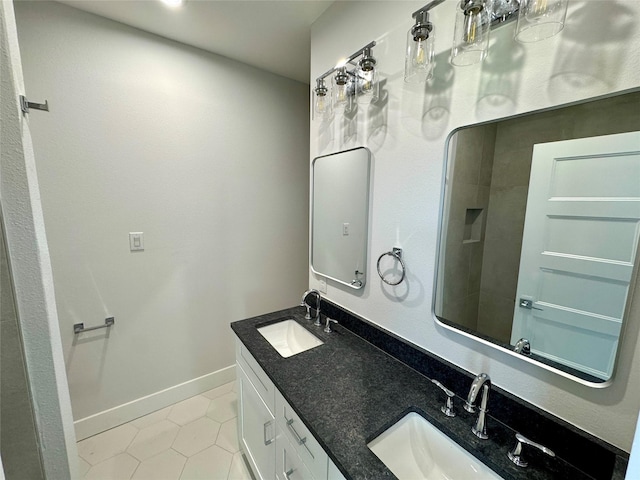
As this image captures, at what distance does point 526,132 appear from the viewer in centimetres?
79

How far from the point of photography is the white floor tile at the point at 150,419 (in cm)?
179

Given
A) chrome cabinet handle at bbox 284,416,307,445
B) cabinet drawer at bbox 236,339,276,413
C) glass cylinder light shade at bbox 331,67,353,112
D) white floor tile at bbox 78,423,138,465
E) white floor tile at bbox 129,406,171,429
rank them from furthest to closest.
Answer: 1. white floor tile at bbox 129,406,171,429
2. white floor tile at bbox 78,423,138,465
3. glass cylinder light shade at bbox 331,67,353,112
4. cabinet drawer at bbox 236,339,276,413
5. chrome cabinet handle at bbox 284,416,307,445

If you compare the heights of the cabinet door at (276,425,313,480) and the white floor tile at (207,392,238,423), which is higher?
the cabinet door at (276,425,313,480)

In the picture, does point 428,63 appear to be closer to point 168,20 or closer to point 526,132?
point 526,132

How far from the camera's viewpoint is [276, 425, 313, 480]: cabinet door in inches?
35.1

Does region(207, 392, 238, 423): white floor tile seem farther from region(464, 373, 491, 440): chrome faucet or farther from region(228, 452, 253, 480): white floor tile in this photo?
region(464, 373, 491, 440): chrome faucet

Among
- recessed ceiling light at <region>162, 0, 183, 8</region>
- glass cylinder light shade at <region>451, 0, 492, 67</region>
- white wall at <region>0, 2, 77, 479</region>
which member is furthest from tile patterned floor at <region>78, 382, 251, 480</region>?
recessed ceiling light at <region>162, 0, 183, 8</region>

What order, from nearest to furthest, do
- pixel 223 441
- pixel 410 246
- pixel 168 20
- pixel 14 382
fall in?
pixel 14 382
pixel 410 246
pixel 168 20
pixel 223 441

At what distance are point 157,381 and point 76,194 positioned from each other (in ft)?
4.55

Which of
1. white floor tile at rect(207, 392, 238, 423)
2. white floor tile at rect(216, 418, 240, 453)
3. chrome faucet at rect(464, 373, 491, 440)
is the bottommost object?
white floor tile at rect(207, 392, 238, 423)

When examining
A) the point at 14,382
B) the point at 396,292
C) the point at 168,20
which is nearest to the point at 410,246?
the point at 396,292

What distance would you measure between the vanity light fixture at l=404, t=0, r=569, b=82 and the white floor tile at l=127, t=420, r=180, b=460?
2.42 meters

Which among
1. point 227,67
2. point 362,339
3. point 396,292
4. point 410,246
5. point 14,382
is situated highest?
point 227,67

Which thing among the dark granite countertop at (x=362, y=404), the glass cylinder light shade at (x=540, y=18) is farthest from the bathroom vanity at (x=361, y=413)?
the glass cylinder light shade at (x=540, y=18)
